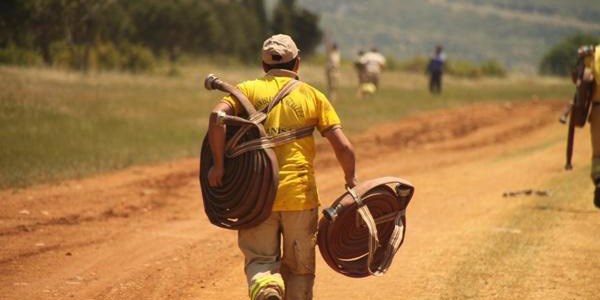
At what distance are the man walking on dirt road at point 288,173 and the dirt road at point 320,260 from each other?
1.94 meters

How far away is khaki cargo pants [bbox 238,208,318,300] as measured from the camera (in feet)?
24.0

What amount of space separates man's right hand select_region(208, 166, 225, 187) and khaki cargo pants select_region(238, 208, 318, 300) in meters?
0.35

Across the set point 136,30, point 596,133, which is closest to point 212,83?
point 596,133

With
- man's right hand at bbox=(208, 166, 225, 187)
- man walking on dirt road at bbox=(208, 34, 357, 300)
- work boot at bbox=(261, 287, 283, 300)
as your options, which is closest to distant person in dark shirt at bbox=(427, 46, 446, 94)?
man walking on dirt road at bbox=(208, 34, 357, 300)

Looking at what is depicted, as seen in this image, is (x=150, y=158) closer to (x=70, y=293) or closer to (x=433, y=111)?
(x=70, y=293)

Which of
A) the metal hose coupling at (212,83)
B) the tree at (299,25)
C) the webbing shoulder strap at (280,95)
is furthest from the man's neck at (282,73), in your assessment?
the tree at (299,25)

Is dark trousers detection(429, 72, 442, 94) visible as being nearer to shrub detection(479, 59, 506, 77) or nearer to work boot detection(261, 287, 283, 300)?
shrub detection(479, 59, 506, 77)

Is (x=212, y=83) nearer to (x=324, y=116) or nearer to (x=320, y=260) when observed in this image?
(x=324, y=116)

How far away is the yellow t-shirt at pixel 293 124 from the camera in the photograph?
7.32 metres

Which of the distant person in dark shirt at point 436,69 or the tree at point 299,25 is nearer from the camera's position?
the distant person in dark shirt at point 436,69

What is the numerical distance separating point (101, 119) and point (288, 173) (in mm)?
17374

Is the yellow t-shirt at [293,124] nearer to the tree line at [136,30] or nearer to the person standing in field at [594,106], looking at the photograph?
the person standing in field at [594,106]

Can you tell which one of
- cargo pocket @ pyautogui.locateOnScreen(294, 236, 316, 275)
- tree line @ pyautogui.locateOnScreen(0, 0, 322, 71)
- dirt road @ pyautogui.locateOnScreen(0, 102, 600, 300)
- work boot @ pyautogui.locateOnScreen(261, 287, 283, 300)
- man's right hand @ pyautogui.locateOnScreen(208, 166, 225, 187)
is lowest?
tree line @ pyautogui.locateOnScreen(0, 0, 322, 71)

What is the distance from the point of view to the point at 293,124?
7367 millimetres
